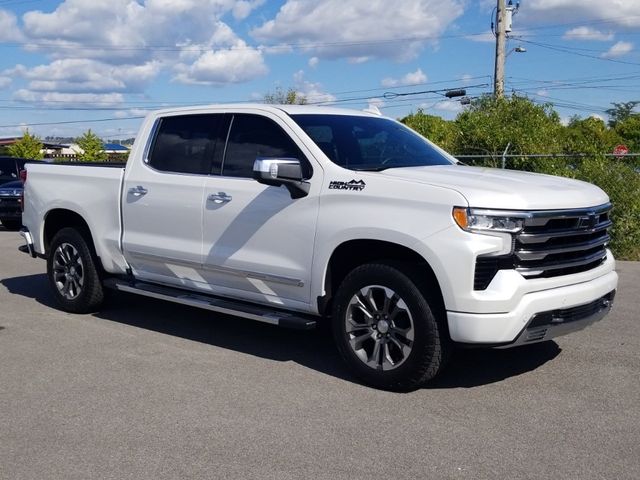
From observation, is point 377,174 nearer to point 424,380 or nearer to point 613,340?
point 424,380

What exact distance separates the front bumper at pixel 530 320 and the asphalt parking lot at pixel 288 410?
460mm

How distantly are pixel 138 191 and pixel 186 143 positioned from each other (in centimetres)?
62

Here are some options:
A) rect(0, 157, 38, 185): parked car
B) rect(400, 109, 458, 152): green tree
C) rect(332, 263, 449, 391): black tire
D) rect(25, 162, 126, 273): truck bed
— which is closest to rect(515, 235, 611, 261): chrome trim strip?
rect(332, 263, 449, 391): black tire

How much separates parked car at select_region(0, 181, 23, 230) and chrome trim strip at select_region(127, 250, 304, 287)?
1176cm

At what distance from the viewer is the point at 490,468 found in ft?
13.7

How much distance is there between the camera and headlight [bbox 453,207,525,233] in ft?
16.2

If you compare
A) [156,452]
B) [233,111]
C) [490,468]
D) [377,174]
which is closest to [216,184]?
[233,111]

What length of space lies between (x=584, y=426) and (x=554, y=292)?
0.88m

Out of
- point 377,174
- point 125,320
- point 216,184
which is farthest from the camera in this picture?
point 125,320

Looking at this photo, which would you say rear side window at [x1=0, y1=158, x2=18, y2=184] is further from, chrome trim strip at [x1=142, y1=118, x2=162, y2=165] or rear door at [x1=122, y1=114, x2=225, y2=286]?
rear door at [x1=122, y1=114, x2=225, y2=286]

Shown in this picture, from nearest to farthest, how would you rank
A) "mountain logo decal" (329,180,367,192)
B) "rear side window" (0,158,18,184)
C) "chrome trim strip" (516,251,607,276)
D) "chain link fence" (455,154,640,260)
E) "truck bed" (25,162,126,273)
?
1. "chrome trim strip" (516,251,607,276)
2. "mountain logo decal" (329,180,367,192)
3. "truck bed" (25,162,126,273)
4. "chain link fence" (455,154,640,260)
5. "rear side window" (0,158,18,184)

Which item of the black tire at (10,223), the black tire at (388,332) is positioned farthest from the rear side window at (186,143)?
the black tire at (10,223)

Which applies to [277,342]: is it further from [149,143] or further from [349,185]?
[149,143]

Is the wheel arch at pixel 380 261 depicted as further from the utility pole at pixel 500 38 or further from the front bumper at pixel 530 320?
the utility pole at pixel 500 38
